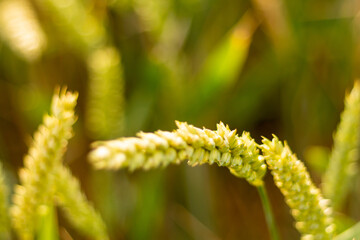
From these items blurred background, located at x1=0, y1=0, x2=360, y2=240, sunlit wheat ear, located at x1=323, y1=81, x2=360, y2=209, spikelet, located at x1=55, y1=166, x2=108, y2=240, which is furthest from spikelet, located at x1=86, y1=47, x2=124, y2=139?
sunlit wheat ear, located at x1=323, y1=81, x2=360, y2=209

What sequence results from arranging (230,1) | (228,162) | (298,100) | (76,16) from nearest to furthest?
(228,162), (76,16), (298,100), (230,1)

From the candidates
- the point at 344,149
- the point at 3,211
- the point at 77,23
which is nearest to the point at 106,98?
the point at 77,23

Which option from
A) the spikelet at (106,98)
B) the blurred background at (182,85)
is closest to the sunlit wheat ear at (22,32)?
the blurred background at (182,85)

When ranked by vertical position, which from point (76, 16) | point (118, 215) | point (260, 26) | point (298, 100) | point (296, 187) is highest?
point (260, 26)

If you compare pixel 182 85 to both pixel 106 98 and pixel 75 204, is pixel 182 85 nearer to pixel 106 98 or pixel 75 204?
pixel 106 98

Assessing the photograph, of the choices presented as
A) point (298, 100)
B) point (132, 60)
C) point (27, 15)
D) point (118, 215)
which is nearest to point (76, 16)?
point (27, 15)

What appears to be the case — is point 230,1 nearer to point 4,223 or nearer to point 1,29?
point 1,29

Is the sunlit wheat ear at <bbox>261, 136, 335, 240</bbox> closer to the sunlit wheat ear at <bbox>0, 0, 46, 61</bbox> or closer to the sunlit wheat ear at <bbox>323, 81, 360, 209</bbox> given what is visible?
the sunlit wheat ear at <bbox>323, 81, 360, 209</bbox>

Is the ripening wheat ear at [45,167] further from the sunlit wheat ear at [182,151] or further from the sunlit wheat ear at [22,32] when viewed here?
the sunlit wheat ear at [22,32]
